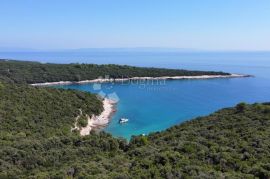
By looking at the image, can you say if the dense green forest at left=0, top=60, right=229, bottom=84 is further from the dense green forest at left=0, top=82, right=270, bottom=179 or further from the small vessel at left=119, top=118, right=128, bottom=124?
the dense green forest at left=0, top=82, right=270, bottom=179

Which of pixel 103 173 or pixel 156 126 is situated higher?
pixel 103 173

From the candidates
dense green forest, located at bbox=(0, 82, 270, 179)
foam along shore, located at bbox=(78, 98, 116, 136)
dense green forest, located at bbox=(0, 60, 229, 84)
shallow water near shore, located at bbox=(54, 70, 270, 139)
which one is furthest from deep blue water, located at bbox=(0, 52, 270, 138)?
dense green forest, located at bbox=(0, 82, 270, 179)

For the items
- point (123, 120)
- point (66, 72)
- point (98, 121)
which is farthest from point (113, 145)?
point (66, 72)

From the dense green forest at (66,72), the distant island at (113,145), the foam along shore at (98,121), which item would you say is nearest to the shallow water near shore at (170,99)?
the foam along shore at (98,121)

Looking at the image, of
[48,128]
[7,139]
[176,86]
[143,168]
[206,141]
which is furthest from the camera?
[176,86]

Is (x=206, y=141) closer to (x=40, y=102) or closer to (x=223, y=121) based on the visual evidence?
(x=223, y=121)

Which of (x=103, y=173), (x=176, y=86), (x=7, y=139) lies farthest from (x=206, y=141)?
(x=176, y=86)
